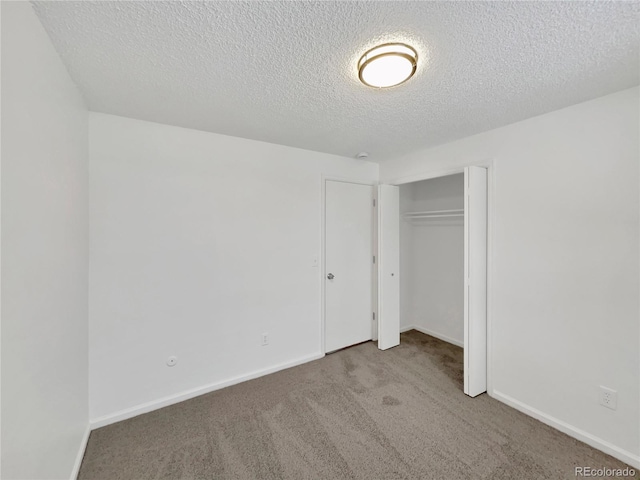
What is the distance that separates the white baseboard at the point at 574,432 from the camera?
1713 mm

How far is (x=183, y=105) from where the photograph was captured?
1955 mm

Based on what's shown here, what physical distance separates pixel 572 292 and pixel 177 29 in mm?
2926

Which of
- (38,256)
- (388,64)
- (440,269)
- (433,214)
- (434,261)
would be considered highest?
(388,64)

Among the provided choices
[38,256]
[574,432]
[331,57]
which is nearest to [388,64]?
[331,57]

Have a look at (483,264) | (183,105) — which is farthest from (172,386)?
(483,264)

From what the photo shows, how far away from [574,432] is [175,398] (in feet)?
10.2

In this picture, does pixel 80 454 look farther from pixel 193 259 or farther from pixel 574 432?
pixel 574 432

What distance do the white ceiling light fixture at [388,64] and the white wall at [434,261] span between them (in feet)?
7.67

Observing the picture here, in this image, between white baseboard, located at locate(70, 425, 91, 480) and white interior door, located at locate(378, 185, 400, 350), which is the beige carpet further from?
white interior door, located at locate(378, 185, 400, 350)

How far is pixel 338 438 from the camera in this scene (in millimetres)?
1912

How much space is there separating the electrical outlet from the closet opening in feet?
2.52

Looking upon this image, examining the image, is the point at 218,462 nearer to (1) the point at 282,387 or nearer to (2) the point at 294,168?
(1) the point at 282,387

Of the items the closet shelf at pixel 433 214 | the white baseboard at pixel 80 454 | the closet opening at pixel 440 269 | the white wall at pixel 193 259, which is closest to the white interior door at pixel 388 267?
the closet opening at pixel 440 269

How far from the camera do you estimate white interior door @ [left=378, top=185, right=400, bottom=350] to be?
3328 mm
